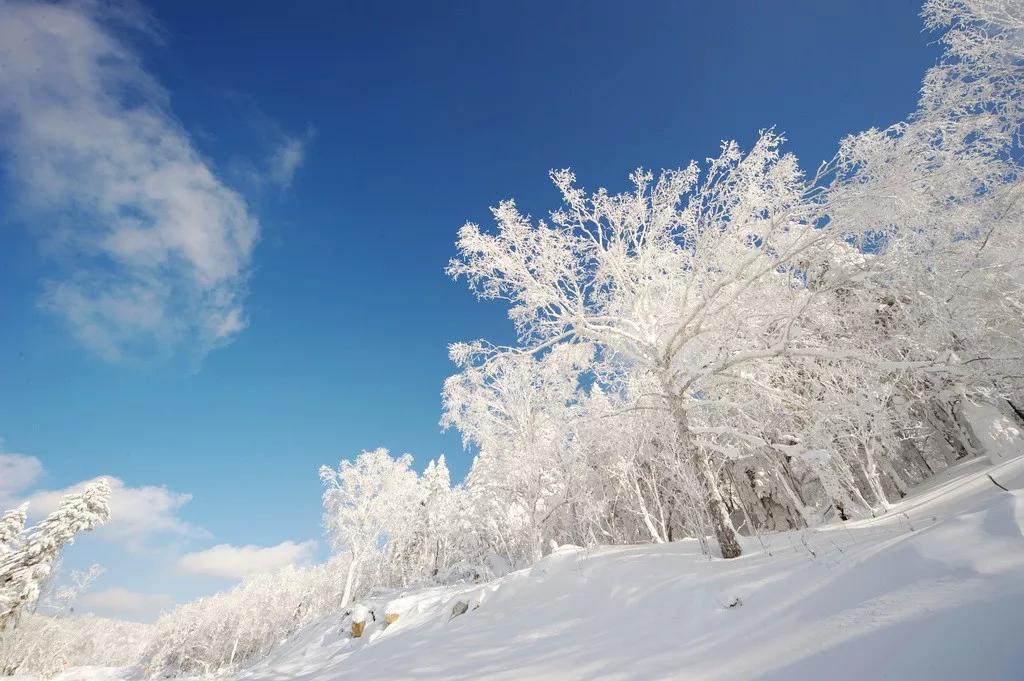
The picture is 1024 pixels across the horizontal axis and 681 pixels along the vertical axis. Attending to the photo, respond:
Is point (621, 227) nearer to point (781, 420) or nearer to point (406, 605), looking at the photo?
point (781, 420)

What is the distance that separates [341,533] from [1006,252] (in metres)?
30.7

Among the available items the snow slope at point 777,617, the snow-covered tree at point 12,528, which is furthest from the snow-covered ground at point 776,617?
the snow-covered tree at point 12,528

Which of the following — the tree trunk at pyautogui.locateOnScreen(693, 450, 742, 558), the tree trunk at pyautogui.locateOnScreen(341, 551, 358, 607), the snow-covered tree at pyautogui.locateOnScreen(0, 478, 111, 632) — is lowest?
the tree trunk at pyautogui.locateOnScreen(693, 450, 742, 558)

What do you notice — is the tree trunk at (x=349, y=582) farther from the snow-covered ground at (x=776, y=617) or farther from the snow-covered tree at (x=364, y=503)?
the snow-covered ground at (x=776, y=617)

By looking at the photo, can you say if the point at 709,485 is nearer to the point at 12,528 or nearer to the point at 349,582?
the point at 349,582

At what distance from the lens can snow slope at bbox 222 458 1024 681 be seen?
8.16 ft

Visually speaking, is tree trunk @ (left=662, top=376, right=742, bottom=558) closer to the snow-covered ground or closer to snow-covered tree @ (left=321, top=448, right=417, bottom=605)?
the snow-covered ground

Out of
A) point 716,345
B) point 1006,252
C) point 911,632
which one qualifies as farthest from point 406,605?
point 1006,252

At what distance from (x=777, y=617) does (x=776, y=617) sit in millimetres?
14

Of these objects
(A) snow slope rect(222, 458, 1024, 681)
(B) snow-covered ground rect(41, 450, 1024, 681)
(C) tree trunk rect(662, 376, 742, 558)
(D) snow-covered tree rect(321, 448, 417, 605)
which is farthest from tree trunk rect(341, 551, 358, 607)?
(C) tree trunk rect(662, 376, 742, 558)

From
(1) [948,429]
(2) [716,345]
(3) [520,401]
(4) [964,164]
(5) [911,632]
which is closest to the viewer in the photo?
(5) [911,632]

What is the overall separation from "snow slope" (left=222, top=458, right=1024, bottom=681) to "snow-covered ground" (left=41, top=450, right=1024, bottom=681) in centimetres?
1

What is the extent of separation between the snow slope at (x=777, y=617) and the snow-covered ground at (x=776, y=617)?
15 millimetres

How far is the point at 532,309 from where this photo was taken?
35.6 feet
